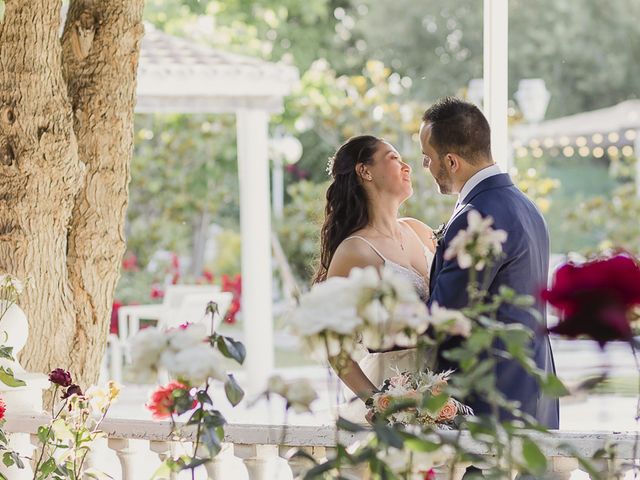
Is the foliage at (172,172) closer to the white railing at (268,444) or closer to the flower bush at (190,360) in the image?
the white railing at (268,444)

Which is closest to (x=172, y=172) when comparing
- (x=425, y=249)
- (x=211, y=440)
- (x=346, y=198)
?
(x=425, y=249)

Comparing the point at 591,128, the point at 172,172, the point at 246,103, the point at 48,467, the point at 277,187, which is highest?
the point at 591,128

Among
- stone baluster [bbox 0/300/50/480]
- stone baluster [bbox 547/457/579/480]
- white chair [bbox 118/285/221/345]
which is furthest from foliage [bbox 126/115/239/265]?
stone baluster [bbox 547/457/579/480]

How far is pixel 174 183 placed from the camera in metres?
12.2

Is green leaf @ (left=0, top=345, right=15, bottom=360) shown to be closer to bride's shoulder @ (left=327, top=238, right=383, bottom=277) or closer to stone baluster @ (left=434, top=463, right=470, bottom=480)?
bride's shoulder @ (left=327, top=238, right=383, bottom=277)

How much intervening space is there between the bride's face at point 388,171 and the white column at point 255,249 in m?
4.65

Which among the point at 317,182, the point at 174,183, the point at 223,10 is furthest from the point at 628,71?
the point at 174,183

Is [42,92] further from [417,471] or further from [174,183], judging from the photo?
[174,183]

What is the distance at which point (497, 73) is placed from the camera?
3488 millimetres

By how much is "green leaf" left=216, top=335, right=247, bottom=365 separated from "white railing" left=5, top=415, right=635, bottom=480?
0.67 ft

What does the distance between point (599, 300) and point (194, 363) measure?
1.71 ft

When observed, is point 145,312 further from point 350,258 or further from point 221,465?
point 221,465

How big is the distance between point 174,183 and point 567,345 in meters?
4.55

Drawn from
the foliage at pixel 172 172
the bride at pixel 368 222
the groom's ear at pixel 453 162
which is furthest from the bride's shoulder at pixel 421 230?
the foliage at pixel 172 172
